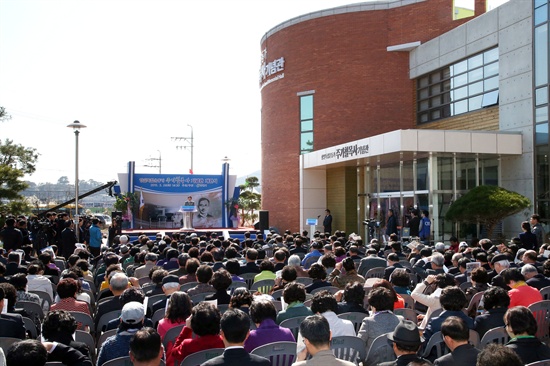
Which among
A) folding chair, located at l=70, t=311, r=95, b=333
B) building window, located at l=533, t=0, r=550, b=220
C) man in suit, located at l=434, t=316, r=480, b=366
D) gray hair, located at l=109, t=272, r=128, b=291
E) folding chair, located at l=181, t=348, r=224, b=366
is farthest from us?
building window, located at l=533, t=0, r=550, b=220

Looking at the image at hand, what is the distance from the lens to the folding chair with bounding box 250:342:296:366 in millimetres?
4473

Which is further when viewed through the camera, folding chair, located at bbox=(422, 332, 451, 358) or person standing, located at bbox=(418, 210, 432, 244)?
person standing, located at bbox=(418, 210, 432, 244)

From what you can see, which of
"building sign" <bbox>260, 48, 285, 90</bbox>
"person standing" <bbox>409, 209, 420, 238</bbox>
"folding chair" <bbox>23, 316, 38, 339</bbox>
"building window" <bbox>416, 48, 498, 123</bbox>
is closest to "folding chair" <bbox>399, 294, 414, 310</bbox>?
"folding chair" <bbox>23, 316, 38, 339</bbox>

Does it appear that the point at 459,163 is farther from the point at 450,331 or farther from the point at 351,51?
the point at 450,331

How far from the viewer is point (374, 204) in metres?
25.0

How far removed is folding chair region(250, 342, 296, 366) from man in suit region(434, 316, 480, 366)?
4.02ft

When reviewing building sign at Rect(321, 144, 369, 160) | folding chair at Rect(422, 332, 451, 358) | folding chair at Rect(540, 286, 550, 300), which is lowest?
folding chair at Rect(422, 332, 451, 358)

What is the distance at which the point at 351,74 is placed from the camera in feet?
90.3

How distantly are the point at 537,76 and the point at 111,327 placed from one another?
57.0 feet

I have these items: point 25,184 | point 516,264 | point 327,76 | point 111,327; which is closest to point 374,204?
point 327,76

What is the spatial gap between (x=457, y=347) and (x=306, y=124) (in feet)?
83.6

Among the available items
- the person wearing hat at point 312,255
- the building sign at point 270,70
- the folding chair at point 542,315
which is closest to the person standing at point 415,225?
the person wearing hat at point 312,255

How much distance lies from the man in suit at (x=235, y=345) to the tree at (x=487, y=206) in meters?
14.5

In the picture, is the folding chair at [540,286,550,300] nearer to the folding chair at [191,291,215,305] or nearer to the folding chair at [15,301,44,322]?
the folding chair at [191,291,215,305]
